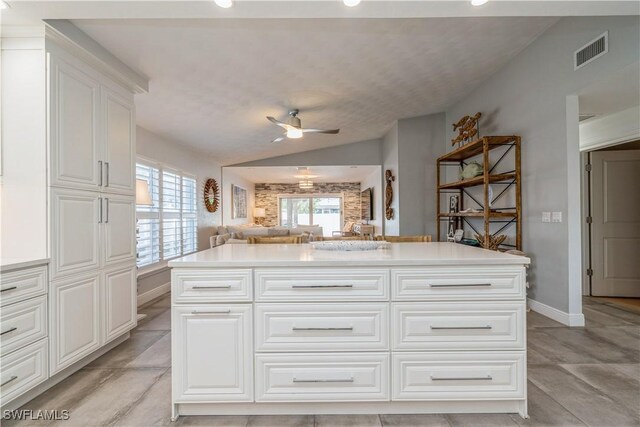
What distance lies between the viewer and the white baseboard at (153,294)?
13.1ft

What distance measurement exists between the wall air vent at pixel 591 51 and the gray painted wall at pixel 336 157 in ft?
15.2

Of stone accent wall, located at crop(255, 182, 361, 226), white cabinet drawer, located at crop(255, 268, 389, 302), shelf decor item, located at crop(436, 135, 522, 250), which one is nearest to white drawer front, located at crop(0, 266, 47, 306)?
white cabinet drawer, located at crop(255, 268, 389, 302)

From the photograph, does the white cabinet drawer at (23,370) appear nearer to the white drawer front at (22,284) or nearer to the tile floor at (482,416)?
the tile floor at (482,416)

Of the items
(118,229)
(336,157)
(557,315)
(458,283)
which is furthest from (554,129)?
(336,157)

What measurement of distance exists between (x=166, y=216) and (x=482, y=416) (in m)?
4.52

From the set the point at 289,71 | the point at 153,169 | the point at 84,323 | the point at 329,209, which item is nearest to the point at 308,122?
the point at 289,71

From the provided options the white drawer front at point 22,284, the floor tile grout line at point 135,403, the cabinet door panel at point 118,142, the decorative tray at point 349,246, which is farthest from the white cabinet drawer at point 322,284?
the cabinet door panel at point 118,142

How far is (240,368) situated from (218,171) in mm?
6225

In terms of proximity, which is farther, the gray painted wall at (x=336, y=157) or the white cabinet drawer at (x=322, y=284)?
the gray painted wall at (x=336, y=157)

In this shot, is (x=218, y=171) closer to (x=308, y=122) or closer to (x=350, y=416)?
(x=308, y=122)

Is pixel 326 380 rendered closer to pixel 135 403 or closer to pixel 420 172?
pixel 135 403

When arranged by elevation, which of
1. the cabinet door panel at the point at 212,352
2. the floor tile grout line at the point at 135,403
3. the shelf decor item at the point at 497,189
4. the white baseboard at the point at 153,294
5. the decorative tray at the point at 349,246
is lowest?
the floor tile grout line at the point at 135,403

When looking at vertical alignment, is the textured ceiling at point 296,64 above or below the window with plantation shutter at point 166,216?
above

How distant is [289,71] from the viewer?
3301 millimetres
